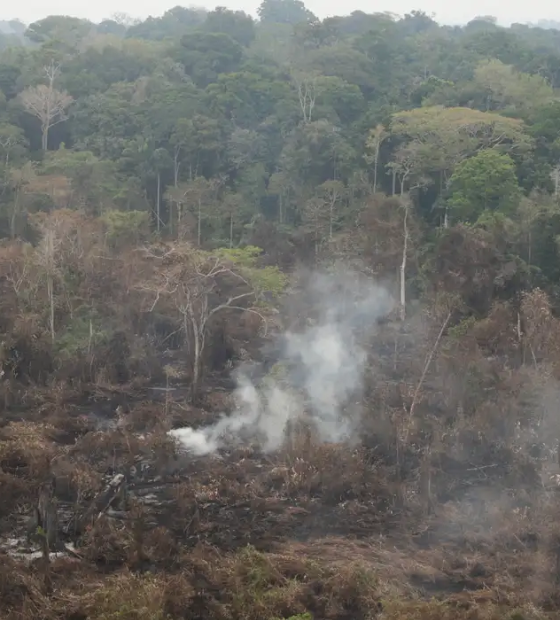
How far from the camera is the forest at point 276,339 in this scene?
41.2ft

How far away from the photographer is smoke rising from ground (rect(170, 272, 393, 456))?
17688mm

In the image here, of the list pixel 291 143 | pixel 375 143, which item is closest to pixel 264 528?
pixel 375 143

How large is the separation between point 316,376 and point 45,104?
23938 mm

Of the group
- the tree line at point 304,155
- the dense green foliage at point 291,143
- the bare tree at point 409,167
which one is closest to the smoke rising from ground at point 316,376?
the tree line at point 304,155

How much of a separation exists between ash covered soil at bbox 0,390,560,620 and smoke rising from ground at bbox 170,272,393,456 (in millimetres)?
784

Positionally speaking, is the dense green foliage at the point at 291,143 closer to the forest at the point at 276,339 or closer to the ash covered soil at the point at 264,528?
the forest at the point at 276,339

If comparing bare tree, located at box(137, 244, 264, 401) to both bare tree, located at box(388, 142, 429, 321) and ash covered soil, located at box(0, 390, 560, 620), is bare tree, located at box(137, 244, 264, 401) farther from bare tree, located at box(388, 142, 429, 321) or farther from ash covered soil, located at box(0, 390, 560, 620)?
bare tree, located at box(388, 142, 429, 321)

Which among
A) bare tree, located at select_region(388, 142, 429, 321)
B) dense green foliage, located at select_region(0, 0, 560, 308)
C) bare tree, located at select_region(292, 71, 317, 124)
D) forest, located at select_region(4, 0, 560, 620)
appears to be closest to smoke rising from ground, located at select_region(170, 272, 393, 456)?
forest, located at select_region(4, 0, 560, 620)

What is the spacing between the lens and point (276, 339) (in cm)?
2484

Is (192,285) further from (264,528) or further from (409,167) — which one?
(409,167)

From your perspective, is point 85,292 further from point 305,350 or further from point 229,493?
point 229,493

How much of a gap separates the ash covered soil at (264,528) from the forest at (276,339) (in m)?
Answer: 0.05

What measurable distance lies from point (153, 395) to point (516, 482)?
959 cm

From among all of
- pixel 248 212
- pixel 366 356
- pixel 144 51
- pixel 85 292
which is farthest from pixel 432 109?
pixel 144 51
